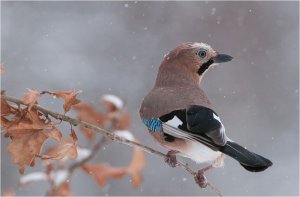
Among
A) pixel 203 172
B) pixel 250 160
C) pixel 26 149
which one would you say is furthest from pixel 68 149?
pixel 203 172

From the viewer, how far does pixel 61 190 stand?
8.14 ft

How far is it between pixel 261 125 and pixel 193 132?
6.71 metres

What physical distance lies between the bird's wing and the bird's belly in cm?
12

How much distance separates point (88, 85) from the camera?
28.9 ft

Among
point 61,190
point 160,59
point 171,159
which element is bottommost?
point 160,59

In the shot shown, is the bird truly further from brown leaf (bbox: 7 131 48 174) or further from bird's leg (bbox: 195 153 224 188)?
brown leaf (bbox: 7 131 48 174)

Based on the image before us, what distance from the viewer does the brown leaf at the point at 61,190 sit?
96.4 inches

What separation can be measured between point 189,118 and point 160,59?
6.24m

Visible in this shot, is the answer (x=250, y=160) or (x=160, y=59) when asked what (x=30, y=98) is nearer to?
(x=250, y=160)

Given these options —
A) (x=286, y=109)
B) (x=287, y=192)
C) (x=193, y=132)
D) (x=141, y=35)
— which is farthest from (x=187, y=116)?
(x=286, y=109)

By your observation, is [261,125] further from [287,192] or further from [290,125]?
[287,192]

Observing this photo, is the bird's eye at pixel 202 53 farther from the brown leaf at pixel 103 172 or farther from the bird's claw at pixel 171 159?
Answer: the brown leaf at pixel 103 172

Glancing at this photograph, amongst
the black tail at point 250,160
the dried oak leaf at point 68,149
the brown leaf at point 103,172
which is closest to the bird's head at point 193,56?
the brown leaf at point 103,172

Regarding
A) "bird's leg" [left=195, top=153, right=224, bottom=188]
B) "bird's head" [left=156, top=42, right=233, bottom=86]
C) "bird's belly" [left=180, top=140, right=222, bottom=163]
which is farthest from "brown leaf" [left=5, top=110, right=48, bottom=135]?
"bird's head" [left=156, top=42, right=233, bottom=86]
